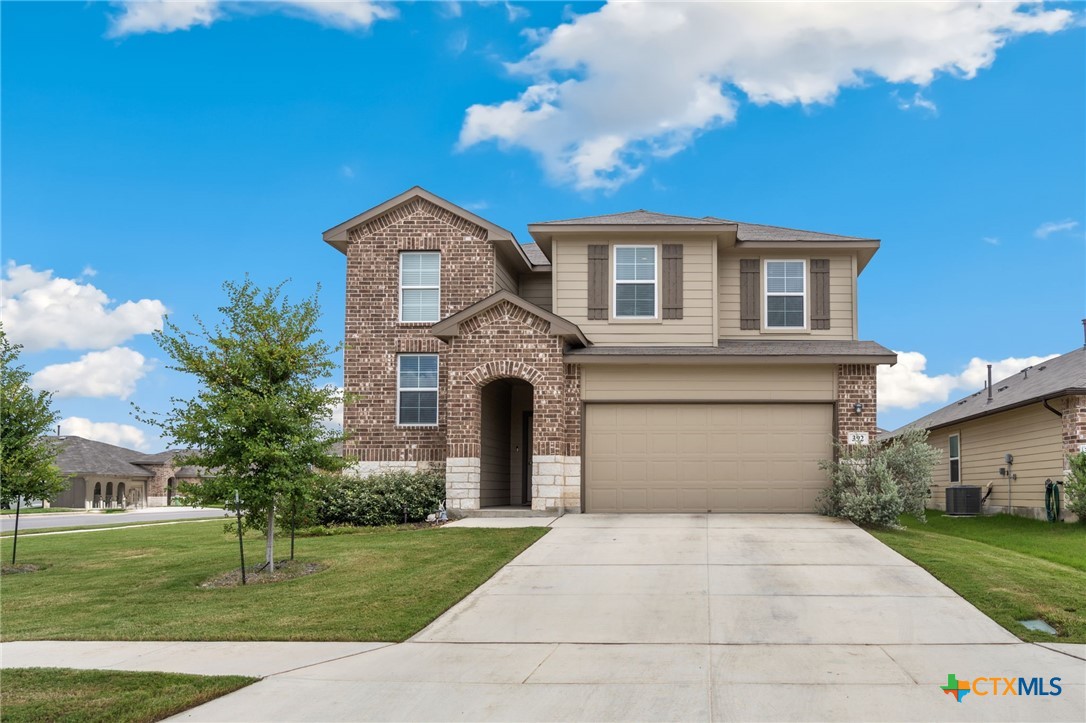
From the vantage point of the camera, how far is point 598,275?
2152cm

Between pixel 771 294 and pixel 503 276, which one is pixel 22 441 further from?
pixel 771 294

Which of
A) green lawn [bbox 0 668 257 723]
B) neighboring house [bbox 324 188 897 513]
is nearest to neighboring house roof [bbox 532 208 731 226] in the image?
neighboring house [bbox 324 188 897 513]

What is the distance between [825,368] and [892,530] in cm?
377

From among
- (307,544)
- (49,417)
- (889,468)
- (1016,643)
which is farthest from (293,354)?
(889,468)

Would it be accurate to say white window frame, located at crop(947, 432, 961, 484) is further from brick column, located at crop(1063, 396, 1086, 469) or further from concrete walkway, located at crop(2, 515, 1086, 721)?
concrete walkway, located at crop(2, 515, 1086, 721)

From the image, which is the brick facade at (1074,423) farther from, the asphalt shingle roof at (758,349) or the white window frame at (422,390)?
the white window frame at (422,390)

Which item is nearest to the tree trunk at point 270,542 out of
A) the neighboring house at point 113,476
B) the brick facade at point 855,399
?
the brick facade at point 855,399

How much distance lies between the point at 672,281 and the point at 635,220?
172 centimetres

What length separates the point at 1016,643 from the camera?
32.4 ft

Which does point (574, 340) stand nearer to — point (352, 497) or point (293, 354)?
point (352, 497)

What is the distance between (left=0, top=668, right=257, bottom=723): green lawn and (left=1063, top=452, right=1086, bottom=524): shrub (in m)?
16.5

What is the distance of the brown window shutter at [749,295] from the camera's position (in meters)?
22.0

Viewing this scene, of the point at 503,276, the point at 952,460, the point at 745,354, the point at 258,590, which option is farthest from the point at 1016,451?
the point at 258,590

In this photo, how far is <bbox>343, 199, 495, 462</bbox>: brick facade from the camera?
21891mm
